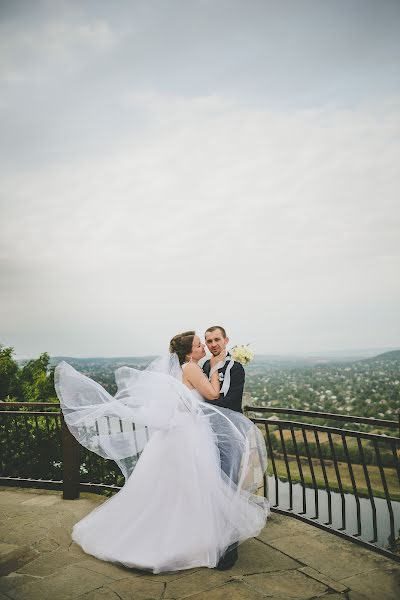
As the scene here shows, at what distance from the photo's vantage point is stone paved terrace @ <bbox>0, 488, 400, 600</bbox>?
2840mm

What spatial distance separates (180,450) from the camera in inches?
131

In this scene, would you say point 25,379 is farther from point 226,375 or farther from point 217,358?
point 226,375

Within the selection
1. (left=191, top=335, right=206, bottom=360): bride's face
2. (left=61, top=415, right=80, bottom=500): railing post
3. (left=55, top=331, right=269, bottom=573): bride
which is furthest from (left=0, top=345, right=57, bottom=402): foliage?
(left=191, top=335, right=206, bottom=360): bride's face

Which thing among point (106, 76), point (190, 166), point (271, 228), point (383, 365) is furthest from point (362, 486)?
point (106, 76)

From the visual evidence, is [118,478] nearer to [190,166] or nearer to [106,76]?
[106,76]

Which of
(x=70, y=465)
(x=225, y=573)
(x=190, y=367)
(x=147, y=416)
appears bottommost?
(x=225, y=573)

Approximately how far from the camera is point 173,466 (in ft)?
10.9

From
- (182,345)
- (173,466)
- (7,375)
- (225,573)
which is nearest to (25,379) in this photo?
(7,375)

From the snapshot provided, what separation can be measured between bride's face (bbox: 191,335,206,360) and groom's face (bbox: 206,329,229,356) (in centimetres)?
8

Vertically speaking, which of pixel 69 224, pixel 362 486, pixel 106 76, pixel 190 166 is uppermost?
pixel 190 166

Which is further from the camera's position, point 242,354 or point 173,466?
point 242,354

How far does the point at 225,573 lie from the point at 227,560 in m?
0.09

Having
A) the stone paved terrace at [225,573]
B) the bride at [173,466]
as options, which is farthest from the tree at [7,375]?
the bride at [173,466]

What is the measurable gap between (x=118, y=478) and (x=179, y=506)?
13.5 m
